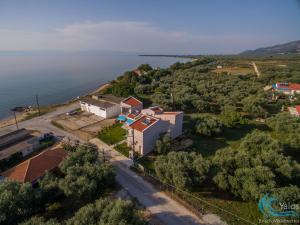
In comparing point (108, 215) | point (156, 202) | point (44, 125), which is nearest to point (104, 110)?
point (44, 125)

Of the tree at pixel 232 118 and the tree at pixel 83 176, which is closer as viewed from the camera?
the tree at pixel 83 176

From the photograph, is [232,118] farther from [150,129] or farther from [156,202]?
[156,202]

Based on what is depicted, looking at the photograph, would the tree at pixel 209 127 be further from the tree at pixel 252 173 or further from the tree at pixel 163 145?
the tree at pixel 252 173

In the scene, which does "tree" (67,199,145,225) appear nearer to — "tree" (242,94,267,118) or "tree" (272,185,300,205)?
"tree" (272,185,300,205)

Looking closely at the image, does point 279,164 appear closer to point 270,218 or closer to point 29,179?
point 270,218

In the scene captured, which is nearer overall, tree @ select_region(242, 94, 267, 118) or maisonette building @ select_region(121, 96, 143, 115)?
tree @ select_region(242, 94, 267, 118)

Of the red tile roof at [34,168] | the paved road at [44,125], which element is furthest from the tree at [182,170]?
the paved road at [44,125]

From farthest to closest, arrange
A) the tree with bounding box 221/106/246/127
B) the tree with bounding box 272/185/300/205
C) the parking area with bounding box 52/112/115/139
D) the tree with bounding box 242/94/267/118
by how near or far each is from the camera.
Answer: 1. the tree with bounding box 242/94/267/118
2. the tree with bounding box 221/106/246/127
3. the parking area with bounding box 52/112/115/139
4. the tree with bounding box 272/185/300/205

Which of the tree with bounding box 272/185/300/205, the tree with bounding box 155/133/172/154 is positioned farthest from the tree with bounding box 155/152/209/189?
the tree with bounding box 272/185/300/205
